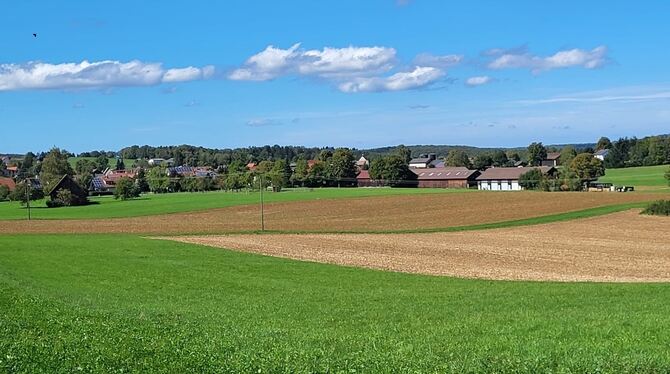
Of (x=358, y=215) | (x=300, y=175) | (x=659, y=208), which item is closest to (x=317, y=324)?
(x=659, y=208)

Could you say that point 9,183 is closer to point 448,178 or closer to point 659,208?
point 448,178

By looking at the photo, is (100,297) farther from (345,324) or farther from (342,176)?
(342,176)

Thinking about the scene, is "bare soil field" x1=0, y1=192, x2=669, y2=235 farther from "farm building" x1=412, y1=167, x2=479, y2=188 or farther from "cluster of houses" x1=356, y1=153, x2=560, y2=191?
"farm building" x1=412, y1=167, x2=479, y2=188

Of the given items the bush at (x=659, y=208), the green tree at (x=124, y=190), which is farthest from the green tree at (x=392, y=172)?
the bush at (x=659, y=208)

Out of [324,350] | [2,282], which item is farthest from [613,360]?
[2,282]

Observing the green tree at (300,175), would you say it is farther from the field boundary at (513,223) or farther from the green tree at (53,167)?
the field boundary at (513,223)

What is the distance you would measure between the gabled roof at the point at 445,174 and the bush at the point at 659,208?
303ft

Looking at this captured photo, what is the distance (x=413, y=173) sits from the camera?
18262 centimetres

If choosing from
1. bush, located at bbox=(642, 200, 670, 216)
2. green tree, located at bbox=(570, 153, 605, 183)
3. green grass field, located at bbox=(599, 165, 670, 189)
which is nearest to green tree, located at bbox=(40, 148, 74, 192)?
green tree, located at bbox=(570, 153, 605, 183)

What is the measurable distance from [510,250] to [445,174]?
130m

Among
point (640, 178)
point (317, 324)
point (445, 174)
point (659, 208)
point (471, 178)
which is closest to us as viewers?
point (317, 324)

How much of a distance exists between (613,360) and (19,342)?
9.96 metres

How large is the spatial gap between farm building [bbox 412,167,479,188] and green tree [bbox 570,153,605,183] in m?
28.1

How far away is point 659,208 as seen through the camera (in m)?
83.1
